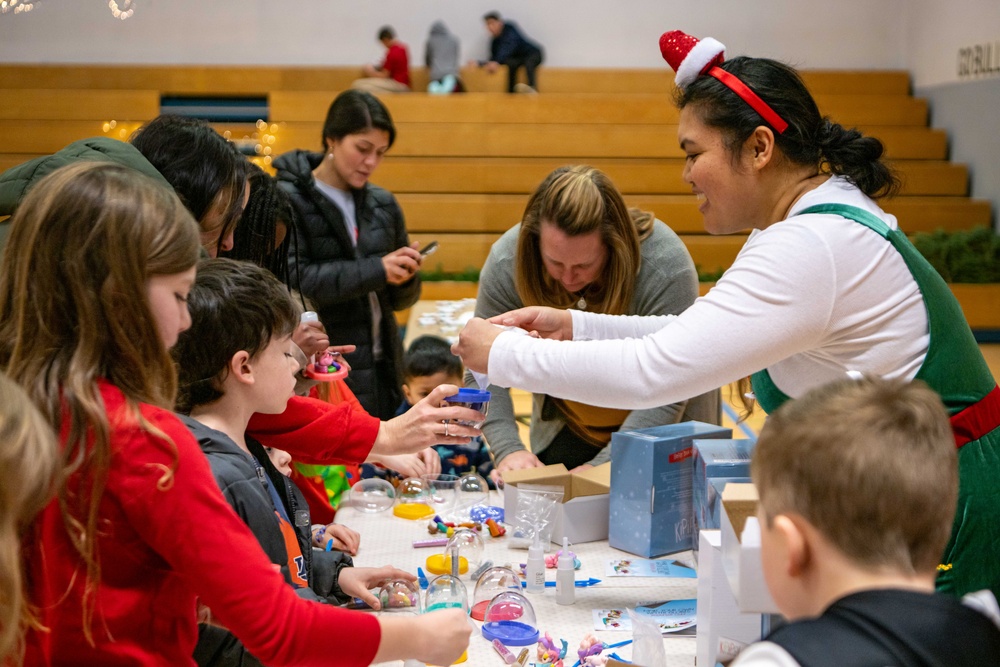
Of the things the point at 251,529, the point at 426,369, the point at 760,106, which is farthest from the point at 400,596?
the point at 426,369

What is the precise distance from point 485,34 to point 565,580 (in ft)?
36.6

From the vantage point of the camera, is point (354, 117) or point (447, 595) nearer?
point (447, 595)

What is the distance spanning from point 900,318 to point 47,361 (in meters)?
1.26

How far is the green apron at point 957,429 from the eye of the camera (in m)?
1.59

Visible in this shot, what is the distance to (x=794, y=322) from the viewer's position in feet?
5.21

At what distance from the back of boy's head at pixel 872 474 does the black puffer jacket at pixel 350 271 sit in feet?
9.19

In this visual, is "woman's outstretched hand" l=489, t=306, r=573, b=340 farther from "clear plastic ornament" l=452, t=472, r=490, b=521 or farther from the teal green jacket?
the teal green jacket

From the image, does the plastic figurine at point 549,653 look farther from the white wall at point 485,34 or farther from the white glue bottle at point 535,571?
the white wall at point 485,34

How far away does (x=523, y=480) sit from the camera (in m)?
2.33

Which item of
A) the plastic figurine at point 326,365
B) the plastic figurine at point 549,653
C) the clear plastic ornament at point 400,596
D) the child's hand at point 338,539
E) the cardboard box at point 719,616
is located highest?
the plastic figurine at point 326,365

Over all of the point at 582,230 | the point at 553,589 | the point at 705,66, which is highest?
the point at 705,66

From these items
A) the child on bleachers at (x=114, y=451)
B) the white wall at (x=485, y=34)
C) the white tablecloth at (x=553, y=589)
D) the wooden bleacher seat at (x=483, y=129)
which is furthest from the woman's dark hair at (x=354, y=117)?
the white wall at (x=485, y=34)

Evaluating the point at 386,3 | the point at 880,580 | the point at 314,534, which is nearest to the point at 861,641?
the point at 880,580

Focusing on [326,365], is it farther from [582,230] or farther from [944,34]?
[944,34]
